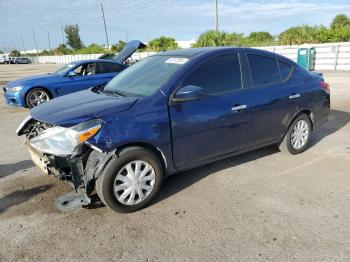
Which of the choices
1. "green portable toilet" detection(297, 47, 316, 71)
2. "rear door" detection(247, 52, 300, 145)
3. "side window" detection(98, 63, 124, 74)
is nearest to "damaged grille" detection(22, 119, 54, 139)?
"rear door" detection(247, 52, 300, 145)

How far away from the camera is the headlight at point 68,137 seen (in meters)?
3.31

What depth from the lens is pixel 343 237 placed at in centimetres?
308

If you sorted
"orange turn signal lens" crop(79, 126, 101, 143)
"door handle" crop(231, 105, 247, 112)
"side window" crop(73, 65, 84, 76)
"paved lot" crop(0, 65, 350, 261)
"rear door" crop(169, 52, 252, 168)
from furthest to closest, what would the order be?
"side window" crop(73, 65, 84, 76) < "door handle" crop(231, 105, 247, 112) < "rear door" crop(169, 52, 252, 168) < "orange turn signal lens" crop(79, 126, 101, 143) < "paved lot" crop(0, 65, 350, 261)

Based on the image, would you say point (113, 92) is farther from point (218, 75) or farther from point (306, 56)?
point (306, 56)

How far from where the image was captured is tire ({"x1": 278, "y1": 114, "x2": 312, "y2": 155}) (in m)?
5.11

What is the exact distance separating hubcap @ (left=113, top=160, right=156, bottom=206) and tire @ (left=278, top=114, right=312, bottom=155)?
93.3 inches

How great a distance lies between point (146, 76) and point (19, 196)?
2095mm

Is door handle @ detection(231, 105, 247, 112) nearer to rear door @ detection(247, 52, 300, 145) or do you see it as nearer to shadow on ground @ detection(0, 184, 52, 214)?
rear door @ detection(247, 52, 300, 145)

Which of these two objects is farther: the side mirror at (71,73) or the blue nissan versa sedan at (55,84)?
the side mirror at (71,73)

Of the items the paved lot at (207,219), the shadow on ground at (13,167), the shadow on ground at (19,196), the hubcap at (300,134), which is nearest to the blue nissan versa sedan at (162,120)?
the hubcap at (300,134)

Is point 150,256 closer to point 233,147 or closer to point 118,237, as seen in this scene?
point 118,237

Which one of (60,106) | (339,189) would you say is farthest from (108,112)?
(339,189)

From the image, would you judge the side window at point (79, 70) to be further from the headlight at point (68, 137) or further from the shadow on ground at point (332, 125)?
the headlight at point (68, 137)

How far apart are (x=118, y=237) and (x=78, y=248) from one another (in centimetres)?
36
